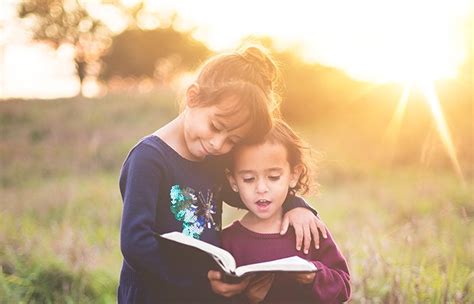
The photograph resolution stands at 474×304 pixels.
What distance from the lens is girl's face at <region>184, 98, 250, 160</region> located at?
298 centimetres

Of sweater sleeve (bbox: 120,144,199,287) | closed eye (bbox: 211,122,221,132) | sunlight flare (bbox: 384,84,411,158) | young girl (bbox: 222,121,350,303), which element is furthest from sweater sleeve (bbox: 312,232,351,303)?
sunlight flare (bbox: 384,84,411,158)

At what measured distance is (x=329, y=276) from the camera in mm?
2977

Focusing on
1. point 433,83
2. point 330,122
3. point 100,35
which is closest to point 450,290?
point 433,83

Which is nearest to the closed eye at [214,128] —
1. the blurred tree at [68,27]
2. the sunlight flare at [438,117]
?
the sunlight flare at [438,117]

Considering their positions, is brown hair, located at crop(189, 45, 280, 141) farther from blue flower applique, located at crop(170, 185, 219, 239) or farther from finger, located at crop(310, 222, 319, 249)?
finger, located at crop(310, 222, 319, 249)

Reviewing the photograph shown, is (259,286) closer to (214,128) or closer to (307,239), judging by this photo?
(307,239)

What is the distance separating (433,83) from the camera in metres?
14.2

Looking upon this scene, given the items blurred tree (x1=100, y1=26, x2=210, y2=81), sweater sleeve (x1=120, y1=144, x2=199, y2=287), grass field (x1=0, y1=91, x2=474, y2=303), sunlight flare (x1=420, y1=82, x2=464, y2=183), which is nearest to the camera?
sweater sleeve (x1=120, y1=144, x2=199, y2=287)

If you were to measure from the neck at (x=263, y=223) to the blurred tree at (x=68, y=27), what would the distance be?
31.3m

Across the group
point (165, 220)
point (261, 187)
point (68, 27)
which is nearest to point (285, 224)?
point (261, 187)

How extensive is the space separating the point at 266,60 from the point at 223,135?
1.79ft

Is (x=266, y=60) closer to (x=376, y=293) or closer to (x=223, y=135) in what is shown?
(x=223, y=135)

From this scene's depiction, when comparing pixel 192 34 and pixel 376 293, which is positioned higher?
pixel 192 34

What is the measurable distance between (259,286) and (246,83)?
91 centimetres
